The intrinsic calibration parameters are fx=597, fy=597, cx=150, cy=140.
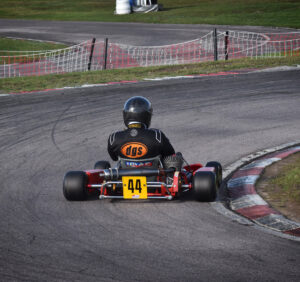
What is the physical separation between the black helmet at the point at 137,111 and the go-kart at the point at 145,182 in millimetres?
474

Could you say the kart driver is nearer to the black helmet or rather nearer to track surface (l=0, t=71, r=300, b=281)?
the black helmet

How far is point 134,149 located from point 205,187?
0.96 meters

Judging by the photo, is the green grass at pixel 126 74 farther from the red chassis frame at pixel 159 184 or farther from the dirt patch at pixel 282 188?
the red chassis frame at pixel 159 184

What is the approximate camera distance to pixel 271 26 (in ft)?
109

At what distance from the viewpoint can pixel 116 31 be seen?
35.6 metres

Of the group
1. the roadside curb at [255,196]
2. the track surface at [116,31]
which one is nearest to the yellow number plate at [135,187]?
the roadside curb at [255,196]

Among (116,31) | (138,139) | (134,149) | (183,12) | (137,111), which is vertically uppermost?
(183,12)

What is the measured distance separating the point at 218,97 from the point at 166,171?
Answer: 6.93 metres

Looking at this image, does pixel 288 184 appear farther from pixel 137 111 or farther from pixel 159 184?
pixel 137 111

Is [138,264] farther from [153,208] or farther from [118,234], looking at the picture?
[153,208]

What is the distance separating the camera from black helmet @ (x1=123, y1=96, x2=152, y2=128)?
681 cm

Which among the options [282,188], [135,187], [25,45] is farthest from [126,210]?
[25,45]

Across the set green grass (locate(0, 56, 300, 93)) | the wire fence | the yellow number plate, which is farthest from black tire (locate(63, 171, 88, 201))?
the wire fence

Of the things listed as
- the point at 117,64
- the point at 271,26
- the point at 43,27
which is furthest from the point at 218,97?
the point at 43,27
